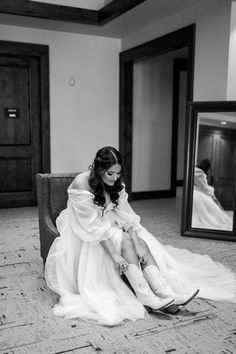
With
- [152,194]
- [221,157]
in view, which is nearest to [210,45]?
[221,157]

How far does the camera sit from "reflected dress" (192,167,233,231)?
3.93 metres

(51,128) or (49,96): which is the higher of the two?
(49,96)

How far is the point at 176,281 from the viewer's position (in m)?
2.44

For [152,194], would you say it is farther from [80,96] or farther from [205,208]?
[205,208]

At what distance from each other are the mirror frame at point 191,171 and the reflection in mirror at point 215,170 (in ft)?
0.11

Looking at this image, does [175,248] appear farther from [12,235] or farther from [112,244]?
[12,235]

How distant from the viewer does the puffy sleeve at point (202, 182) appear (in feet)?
12.9

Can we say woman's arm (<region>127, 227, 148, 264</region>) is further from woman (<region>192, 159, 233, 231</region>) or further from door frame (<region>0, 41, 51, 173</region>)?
door frame (<region>0, 41, 51, 173</region>)

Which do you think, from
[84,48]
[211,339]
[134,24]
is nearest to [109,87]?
[84,48]

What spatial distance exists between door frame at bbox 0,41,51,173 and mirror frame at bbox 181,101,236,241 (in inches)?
89.0

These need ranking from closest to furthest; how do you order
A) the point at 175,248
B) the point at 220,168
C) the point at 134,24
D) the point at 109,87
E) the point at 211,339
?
the point at 211,339 → the point at 175,248 → the point at 220,168 → the point at 134,24 → the point at 109,87

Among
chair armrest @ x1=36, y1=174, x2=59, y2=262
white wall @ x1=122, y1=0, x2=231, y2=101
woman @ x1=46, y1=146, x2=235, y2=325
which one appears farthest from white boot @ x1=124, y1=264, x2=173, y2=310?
white wall @ x1=122, y1=0, x2=231, y2=101

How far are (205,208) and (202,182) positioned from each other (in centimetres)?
28

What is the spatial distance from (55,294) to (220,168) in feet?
7.20
